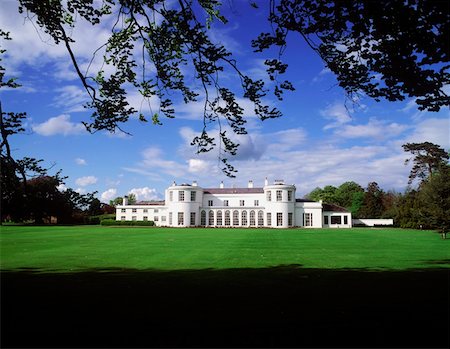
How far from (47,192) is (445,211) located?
56158 mm

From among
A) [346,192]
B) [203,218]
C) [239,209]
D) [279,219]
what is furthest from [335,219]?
[346,192]

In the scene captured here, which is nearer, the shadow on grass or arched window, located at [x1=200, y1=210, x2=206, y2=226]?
the shadow on grass

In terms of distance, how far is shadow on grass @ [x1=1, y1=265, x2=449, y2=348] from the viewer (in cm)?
523

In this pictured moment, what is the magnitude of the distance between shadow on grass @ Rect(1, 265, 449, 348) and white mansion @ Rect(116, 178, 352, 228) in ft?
177

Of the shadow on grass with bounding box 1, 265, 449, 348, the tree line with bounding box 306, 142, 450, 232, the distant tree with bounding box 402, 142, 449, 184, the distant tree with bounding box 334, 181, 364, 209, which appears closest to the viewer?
the shadow on grass with bounding box 1, 265, 449, 348

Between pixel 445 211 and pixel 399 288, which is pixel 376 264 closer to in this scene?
pixel 399 288

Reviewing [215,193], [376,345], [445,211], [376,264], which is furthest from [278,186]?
[376,345]

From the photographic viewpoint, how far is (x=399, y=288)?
29.3 feet

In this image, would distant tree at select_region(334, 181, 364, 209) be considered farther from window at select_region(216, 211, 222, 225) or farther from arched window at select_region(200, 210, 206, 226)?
arched window at select_region(200, 210, 206, 226)

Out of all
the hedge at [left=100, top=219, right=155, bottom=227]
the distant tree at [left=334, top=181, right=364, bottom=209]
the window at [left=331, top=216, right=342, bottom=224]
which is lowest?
the hedge at [left=100, top=219, right=155, bottom=227]

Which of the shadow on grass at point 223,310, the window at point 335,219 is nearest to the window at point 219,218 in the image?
the window at point 335,219

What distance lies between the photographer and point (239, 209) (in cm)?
6756

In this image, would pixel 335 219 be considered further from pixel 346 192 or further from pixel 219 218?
pixel 346 192

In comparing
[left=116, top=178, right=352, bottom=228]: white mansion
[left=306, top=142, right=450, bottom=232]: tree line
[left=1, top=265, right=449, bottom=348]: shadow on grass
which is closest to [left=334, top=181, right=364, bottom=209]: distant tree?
[left=306, top=142, right=450, bottom=232]: tree line
